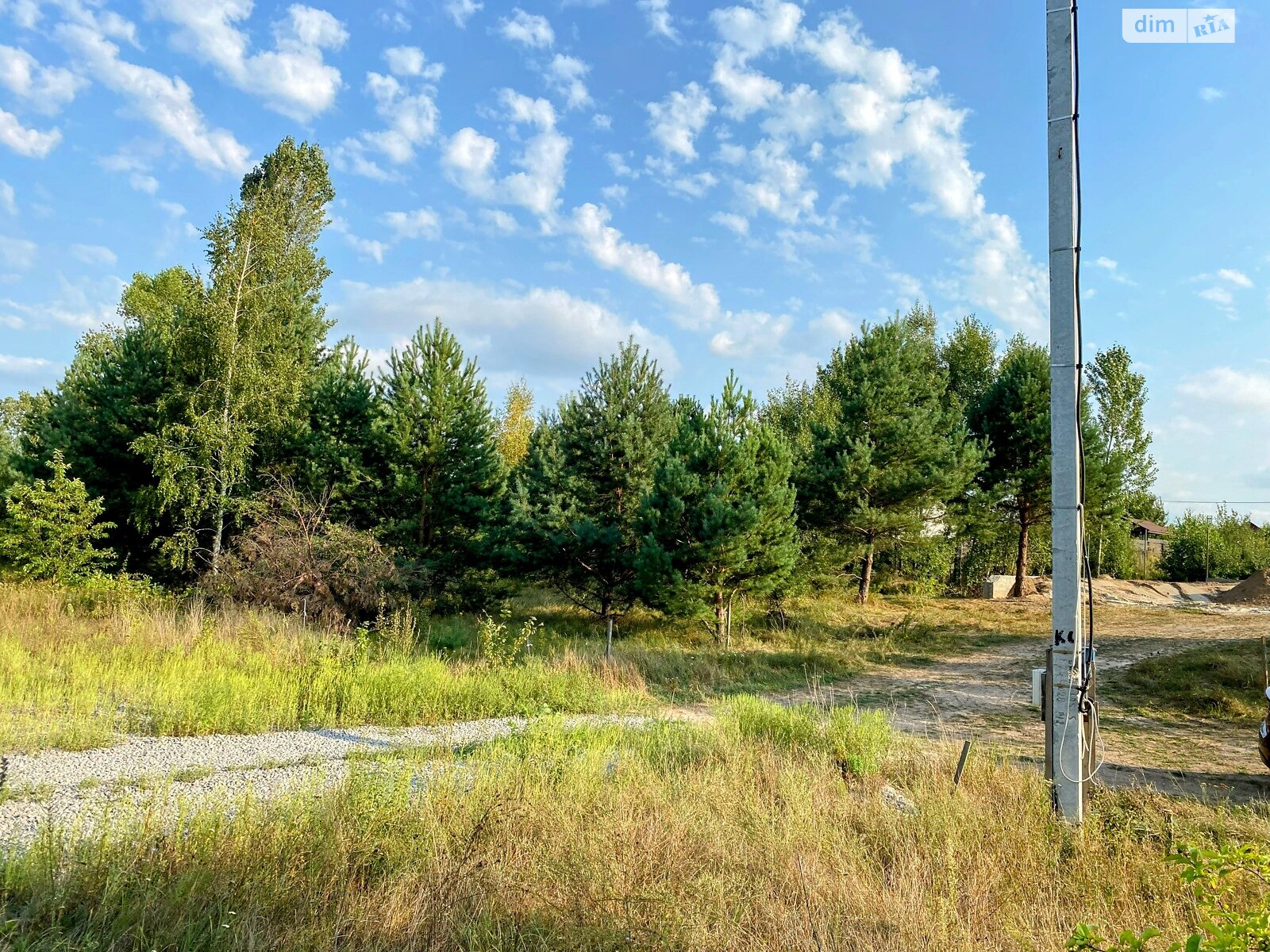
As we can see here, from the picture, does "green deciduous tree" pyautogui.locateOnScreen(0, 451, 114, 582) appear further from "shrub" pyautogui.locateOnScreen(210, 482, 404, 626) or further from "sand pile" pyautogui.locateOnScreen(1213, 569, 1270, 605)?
"sand pile" pyautogui.locateOnScreen(1213, 569, 1270, 605)

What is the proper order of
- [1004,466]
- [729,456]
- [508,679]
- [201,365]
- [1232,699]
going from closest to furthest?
[508,679], [1232,699], [729,456], [201,365], [1004,466]

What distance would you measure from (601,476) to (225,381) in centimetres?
960

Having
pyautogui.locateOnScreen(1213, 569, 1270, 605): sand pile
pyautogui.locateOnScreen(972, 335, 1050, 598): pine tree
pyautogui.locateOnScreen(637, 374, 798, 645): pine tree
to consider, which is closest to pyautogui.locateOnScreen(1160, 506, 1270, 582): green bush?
pyautogui.locateOnScreen(1213, 569, 1270, 605): sand pile

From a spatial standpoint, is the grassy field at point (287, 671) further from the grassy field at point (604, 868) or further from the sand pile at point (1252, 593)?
the sand pile at point (1252, 593)

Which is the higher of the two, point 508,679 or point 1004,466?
point 1004,466

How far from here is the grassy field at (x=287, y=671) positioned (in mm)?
6652

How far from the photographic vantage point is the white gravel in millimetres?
4074

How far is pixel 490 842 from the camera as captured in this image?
358 centimetres

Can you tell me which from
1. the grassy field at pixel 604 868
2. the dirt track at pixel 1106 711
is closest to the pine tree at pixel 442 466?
the dirt track at pixel 1106 711

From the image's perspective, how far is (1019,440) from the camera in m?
24.8

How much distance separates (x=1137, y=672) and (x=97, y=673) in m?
16.0

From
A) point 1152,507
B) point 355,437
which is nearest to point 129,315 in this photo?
point 355,437

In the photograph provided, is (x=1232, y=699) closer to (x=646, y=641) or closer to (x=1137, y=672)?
(x=1137, y=672)

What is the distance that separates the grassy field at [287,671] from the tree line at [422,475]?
169cm
